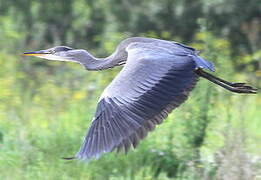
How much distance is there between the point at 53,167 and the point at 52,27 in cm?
635

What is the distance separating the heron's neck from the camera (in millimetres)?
6606

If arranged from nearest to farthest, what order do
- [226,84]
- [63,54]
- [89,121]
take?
[226,84]
[89,121]
[63,54]

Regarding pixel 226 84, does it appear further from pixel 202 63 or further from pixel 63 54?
pixel 63 54

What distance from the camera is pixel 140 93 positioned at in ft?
17.5

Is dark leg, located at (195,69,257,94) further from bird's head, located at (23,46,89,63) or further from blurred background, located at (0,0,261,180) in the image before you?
bird's head, located at (23,46,89,63)

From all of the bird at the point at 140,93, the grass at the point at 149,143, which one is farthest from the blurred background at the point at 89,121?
the bird at the point at 140,93

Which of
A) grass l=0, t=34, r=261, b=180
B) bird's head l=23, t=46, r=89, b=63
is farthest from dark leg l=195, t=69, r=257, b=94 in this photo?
bird's head l=23, t=46, r=89, b=63

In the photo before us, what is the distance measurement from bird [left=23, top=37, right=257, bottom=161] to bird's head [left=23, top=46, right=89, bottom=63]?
65cm

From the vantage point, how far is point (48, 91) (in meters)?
7.92

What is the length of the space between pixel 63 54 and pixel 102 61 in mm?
503

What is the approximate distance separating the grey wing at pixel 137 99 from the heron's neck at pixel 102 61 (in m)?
0.65

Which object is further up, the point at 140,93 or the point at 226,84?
the point at 226,84

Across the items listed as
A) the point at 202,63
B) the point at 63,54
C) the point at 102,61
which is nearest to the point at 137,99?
the point at 202,63

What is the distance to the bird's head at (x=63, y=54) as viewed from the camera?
6.95m
